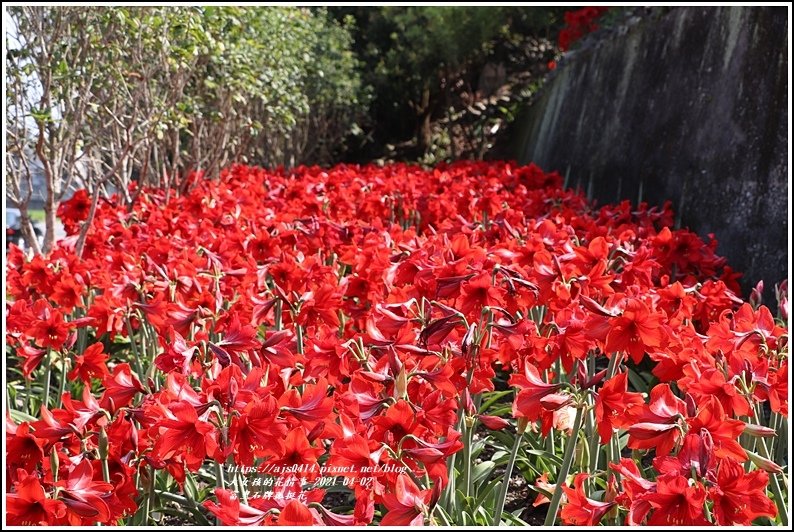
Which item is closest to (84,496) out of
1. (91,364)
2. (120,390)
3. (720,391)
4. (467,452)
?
(120,390)

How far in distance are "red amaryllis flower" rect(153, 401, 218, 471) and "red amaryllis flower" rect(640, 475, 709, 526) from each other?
3.12 ft

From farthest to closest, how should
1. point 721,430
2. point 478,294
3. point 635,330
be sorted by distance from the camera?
point 478,294, point 635,330, point 721,430

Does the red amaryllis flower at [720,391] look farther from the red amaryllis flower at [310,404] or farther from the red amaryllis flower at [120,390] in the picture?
the red amaryllis flower at [120,390]

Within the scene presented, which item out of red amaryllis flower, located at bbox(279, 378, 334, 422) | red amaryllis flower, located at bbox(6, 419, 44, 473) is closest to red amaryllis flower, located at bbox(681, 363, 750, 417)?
red amaryllis flower, located at bbox(279, 378, 334, 422)

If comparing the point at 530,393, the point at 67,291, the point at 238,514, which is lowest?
the point at 67,291

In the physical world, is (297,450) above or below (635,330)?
below

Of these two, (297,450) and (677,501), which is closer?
(677,501)

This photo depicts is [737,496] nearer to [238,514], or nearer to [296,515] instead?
[296,515]

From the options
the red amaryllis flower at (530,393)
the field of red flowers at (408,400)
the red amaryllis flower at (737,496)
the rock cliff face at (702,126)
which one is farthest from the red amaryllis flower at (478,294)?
the rock cliff face at (702,126)

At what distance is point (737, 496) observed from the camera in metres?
1.69

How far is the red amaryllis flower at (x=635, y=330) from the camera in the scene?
2.16 meters

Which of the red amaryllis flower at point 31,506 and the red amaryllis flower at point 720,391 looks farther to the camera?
the red amaryllis flower at point 720,391

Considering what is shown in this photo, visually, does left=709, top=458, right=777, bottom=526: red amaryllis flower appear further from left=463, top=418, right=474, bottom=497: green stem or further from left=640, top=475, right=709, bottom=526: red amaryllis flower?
left=463, top=418, right=474, bottom=497: green stem

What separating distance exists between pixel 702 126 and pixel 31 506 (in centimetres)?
519
